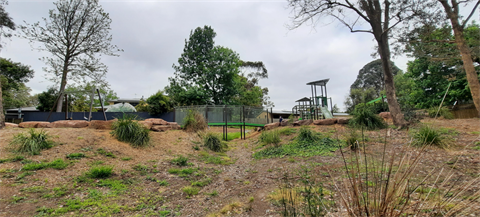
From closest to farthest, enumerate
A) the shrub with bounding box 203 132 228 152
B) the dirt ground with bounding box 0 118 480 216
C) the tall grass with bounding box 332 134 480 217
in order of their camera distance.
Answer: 1. the tall grass with bounding box 332 134 480 217
2. the dirt ground with bounding box 0 118 480 216
3. the shrub with bounding box 203 132 228 152

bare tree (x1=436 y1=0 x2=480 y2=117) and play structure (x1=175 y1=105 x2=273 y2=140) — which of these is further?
play structure (x1=175 y1=105 x2=273 y2=140)

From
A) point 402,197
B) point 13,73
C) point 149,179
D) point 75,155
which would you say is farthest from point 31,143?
point 13,73

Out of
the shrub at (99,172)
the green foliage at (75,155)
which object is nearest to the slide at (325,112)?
the shrub at (99,172)

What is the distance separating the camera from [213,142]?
884 centimetres

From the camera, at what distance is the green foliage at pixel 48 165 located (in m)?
4.18

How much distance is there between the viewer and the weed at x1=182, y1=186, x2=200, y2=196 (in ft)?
12.8

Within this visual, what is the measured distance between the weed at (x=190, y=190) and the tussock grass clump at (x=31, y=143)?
3685 millimetres

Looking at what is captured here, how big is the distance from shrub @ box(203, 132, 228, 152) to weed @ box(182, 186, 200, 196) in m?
4.50

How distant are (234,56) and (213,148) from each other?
53.6ft

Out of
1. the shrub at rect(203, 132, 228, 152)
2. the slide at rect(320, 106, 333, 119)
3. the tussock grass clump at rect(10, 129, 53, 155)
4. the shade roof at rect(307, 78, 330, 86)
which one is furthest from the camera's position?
the shade roof at rect(307, 78, 330, 86)

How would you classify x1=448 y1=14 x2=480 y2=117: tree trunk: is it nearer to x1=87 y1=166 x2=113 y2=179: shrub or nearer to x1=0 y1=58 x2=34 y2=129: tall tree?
x1=87 y1=166 x2=113 y2=179: shrub

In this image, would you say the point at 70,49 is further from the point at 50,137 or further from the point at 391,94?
the point at 391,94

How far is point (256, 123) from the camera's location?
14.2 meters

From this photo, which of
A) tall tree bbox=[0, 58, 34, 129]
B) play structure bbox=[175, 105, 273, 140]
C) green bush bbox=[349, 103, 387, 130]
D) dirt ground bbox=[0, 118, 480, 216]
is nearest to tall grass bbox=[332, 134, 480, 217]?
dirt ground bbox=[0, 118, 480, 216]
